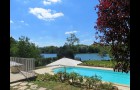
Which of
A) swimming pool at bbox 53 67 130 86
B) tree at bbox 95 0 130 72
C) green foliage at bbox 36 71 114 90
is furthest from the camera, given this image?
swimming pool at bbox 53 67 130 86

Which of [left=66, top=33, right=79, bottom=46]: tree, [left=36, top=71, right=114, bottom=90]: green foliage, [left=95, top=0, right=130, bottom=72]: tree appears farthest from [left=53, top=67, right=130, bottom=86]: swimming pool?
[left=66, top=33, right=79, bottom=46]: tree

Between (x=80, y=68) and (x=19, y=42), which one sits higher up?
(x=19, y=42)

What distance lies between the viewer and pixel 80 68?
13.5 m

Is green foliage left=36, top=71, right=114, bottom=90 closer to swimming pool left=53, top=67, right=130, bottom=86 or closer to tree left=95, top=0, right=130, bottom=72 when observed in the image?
swimming pool left=53, top=67, right=130, bottom=86

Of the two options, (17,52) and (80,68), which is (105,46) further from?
(80,68)

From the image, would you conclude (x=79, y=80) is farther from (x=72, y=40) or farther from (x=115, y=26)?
(x=72, y=40)

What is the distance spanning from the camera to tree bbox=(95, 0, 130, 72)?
2072 mm

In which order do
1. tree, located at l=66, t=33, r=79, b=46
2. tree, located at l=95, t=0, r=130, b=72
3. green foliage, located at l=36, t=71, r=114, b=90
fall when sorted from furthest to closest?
tree, located at l=66, t=33, r=79, b=46 → green foliage, located at l=36, t=71, r=114, b=90 → tree, located at l=95, t=0, r=130, b=72

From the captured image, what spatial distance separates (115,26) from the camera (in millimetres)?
2215

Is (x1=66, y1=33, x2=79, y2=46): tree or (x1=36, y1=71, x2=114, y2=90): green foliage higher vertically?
(x1=66, y1=33, x2=79, y2=46): tree

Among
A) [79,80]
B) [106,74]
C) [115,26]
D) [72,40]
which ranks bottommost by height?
[106,74]

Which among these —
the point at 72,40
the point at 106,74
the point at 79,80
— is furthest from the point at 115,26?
the point at 72,40
